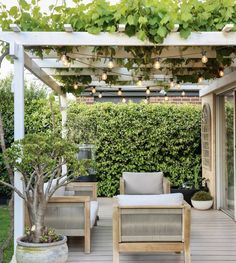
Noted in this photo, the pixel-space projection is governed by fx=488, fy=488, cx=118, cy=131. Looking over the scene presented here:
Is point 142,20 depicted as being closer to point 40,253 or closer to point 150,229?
point 150,229

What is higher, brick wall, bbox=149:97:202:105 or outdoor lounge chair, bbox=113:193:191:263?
brick wall, bbox=149:97:202:105

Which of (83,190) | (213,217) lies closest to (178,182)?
(213,217)

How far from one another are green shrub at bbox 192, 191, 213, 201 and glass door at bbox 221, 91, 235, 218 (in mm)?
277

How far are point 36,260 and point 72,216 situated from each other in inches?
49.6

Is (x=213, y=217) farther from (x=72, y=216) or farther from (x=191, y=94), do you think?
(x=191, y=94)

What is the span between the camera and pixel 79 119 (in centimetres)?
1101

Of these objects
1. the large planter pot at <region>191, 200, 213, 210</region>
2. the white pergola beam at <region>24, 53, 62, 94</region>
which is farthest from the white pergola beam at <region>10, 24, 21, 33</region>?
the large planter pot at <region>191, 200, 213, 210</region>

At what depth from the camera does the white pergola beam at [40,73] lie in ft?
21.0

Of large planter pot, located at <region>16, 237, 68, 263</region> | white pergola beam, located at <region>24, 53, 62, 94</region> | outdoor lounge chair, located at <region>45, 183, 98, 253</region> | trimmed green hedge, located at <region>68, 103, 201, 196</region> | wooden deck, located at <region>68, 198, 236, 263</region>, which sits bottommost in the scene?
wooden deck, located at <region>68, 198, 236, 263</region>

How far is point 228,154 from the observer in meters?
9.27

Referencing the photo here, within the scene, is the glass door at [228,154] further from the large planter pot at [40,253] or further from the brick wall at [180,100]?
the large planter pot at [40,253]

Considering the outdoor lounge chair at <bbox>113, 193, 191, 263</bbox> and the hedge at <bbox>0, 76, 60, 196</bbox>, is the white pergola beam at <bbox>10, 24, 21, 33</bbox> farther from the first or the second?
the hedge at <bbox>0, 76, 60, 196</bbox>

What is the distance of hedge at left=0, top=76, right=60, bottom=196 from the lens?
35.3 feet

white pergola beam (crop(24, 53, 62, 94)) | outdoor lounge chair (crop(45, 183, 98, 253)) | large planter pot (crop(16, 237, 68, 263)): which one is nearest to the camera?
large planter pot (crop(16, 237, 68, 263))
